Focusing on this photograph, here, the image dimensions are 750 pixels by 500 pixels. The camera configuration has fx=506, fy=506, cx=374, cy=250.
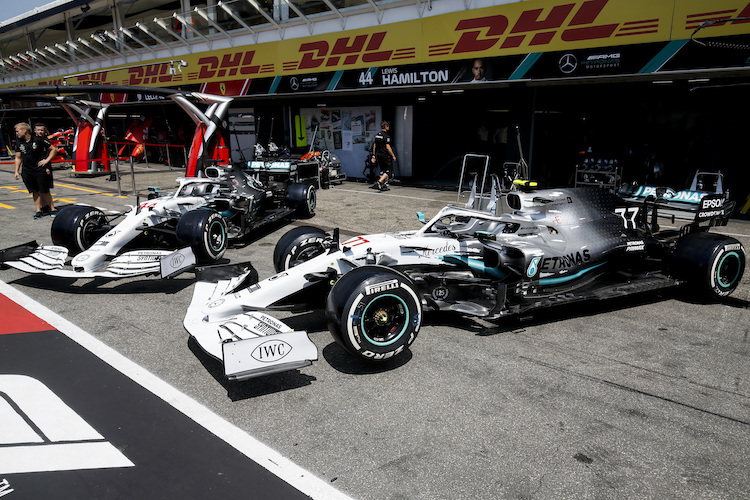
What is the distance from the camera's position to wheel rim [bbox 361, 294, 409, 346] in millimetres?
4258

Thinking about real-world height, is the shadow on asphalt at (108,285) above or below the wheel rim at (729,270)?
below

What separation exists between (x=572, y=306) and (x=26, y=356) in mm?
5617

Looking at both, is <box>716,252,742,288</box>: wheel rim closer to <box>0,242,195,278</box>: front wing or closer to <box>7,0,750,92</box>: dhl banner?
<box>7,0,750,92</box>: dhl banner

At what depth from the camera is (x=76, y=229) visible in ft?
24.8

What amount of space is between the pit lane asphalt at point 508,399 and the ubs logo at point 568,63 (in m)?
7.23

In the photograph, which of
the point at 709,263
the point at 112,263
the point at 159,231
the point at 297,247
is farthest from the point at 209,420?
the point at 709,263

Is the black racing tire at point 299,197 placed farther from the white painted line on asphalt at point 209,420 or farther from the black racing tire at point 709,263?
the black racing tire at point 709,263

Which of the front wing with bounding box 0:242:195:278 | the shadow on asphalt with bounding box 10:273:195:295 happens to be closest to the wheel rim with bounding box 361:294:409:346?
the front wing with bounding box 0:242:195:278

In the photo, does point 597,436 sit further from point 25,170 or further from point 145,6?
point 145,6

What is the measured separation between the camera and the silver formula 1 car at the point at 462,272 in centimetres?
419

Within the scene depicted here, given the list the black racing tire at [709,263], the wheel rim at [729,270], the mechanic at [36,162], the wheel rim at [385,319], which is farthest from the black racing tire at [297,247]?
the mechanic at [36,162]

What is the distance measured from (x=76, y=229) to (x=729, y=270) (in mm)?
8850

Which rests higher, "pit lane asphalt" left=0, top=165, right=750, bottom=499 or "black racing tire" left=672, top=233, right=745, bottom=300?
"black racing tire" left=672, top=233, right=745, bottom=300

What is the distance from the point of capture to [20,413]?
3697 millimetres
